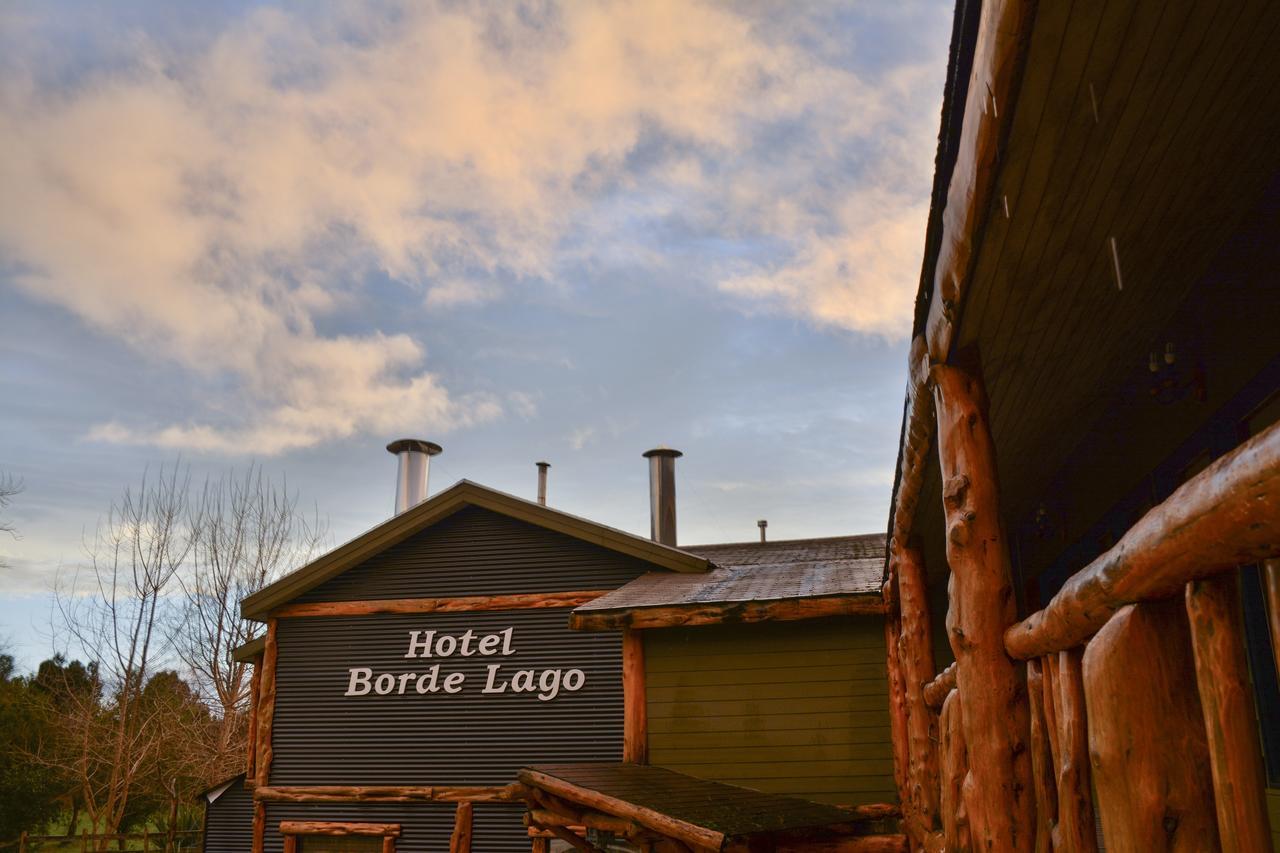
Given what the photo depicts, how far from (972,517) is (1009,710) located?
706 mm

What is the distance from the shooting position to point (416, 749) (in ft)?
41.2

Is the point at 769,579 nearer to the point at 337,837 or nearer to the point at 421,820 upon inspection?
the point at 421,820

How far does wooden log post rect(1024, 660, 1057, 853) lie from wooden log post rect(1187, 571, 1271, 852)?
1198mm

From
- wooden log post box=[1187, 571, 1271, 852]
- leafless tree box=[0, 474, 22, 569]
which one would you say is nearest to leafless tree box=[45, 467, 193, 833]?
leafless tree box=[0, 474, 22, 569]

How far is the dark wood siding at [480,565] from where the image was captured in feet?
42.1

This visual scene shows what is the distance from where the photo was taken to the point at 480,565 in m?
13.2

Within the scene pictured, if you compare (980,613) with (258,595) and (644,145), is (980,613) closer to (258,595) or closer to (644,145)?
(258,595)

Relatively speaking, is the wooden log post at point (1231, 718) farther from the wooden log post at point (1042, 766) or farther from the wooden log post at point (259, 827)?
the wooden log post at point (259, 827)

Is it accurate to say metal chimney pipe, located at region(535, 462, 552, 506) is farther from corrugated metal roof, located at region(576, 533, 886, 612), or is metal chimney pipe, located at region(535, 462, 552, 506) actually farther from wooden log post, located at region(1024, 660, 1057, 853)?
wooden log post, located at region(1024, 660, 1057, 853)

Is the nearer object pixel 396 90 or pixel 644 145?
pixel 396 90

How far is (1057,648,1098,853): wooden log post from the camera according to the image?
226 centimetres

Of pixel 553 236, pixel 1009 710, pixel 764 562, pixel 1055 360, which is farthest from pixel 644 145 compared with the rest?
pixel 1009 710

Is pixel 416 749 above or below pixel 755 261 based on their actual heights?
below

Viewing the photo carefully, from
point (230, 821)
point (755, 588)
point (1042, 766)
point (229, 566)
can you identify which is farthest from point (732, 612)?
point (229, 566)
